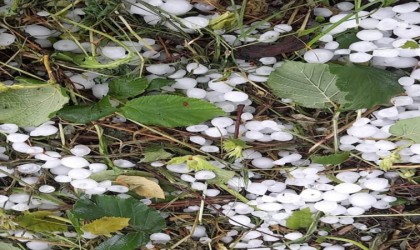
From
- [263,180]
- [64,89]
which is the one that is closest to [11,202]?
[64,89]

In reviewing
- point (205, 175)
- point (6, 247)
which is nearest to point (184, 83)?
point (205, 175)

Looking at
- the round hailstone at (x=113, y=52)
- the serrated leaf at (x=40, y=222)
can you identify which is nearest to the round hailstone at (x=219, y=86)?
the round hailstone at (x=113, y=52)

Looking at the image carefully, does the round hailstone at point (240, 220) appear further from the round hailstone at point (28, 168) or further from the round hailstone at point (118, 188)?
the round hailstone at point (28, 168)

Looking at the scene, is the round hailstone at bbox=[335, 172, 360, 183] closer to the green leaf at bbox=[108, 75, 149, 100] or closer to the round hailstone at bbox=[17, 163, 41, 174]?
the green leaf at bbox=[108, 75, 149, 100]

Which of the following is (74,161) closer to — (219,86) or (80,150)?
(80,150)

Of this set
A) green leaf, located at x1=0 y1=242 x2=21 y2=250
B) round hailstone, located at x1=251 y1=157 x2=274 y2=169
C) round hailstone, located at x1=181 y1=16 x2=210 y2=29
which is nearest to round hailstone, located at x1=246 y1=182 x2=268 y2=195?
round hailstone, located at x1=251 y1=157 x2=274 y2=169
